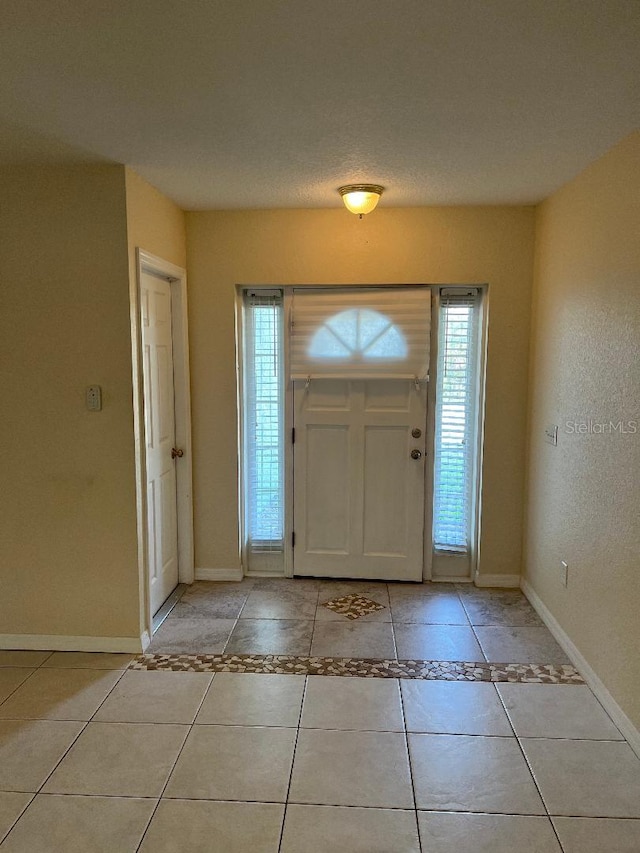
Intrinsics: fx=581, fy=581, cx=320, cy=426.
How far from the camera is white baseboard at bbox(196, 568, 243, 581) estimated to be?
12.4ft

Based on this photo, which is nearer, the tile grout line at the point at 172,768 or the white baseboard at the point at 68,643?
the tile grout line at the point at 172,768

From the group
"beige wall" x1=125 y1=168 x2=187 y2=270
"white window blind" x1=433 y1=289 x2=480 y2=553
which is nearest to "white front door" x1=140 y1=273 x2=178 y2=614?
"beige wall" x1=125 y1=168 x2=187 y2=270

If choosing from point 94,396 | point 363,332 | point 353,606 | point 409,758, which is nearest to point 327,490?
point 353,606

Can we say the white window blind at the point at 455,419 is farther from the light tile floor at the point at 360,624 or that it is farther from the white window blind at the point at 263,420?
the white window blind at the point at 263,420

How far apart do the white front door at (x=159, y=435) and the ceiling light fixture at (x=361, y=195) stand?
113 centimetres

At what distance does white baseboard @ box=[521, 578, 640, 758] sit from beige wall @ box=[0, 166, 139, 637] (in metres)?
2.11

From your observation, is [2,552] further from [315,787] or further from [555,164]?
[555,164]

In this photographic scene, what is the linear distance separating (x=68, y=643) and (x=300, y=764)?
1.42 meters

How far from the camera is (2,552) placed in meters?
2.84

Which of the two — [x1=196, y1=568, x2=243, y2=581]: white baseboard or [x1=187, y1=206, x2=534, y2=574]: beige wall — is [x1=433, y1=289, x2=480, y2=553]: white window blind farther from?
[x1=196, y1=568, x2=243, y2=581]: white baseboard

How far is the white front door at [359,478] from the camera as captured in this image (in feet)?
11.9

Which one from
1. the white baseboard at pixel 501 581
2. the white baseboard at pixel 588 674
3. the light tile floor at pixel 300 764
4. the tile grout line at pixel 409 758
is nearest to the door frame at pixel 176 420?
the light tile floor at pixel 300 764

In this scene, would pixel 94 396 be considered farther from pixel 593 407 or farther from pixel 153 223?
pixel 593 407

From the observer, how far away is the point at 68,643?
287cm
